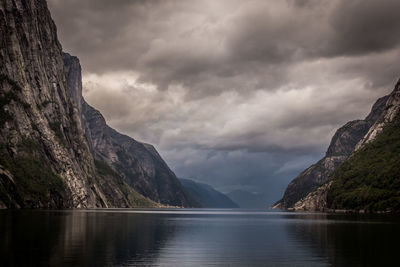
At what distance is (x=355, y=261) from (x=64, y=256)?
30206 millimetres

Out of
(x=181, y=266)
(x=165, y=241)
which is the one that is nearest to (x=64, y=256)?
(x=181, y=266)

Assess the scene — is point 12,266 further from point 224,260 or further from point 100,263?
point 224,260

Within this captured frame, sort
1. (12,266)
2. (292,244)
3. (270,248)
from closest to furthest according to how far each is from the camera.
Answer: (12,266) → (270,248) → (292,244)

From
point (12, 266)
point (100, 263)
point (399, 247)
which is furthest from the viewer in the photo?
point (399, 247)

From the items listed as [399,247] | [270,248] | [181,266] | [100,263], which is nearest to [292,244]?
[270,248]

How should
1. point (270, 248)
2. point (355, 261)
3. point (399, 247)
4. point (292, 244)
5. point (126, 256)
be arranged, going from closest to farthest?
point (355, 261) < point (126, 256) < point (399, 247) < point (270, 248) < point (292, 244)

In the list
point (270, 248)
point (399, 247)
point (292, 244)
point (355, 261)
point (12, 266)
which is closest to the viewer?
point (12, 266)

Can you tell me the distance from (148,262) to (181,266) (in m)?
3.71

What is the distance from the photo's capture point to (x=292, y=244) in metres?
62.8

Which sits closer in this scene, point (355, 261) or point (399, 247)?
point (355, 261)

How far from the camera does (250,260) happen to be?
4594 cm

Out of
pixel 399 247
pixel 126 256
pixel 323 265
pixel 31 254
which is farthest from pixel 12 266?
pixel 399 247

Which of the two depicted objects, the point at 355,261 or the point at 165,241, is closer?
the point at 355,261

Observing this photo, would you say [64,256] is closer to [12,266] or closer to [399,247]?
[12,266]
